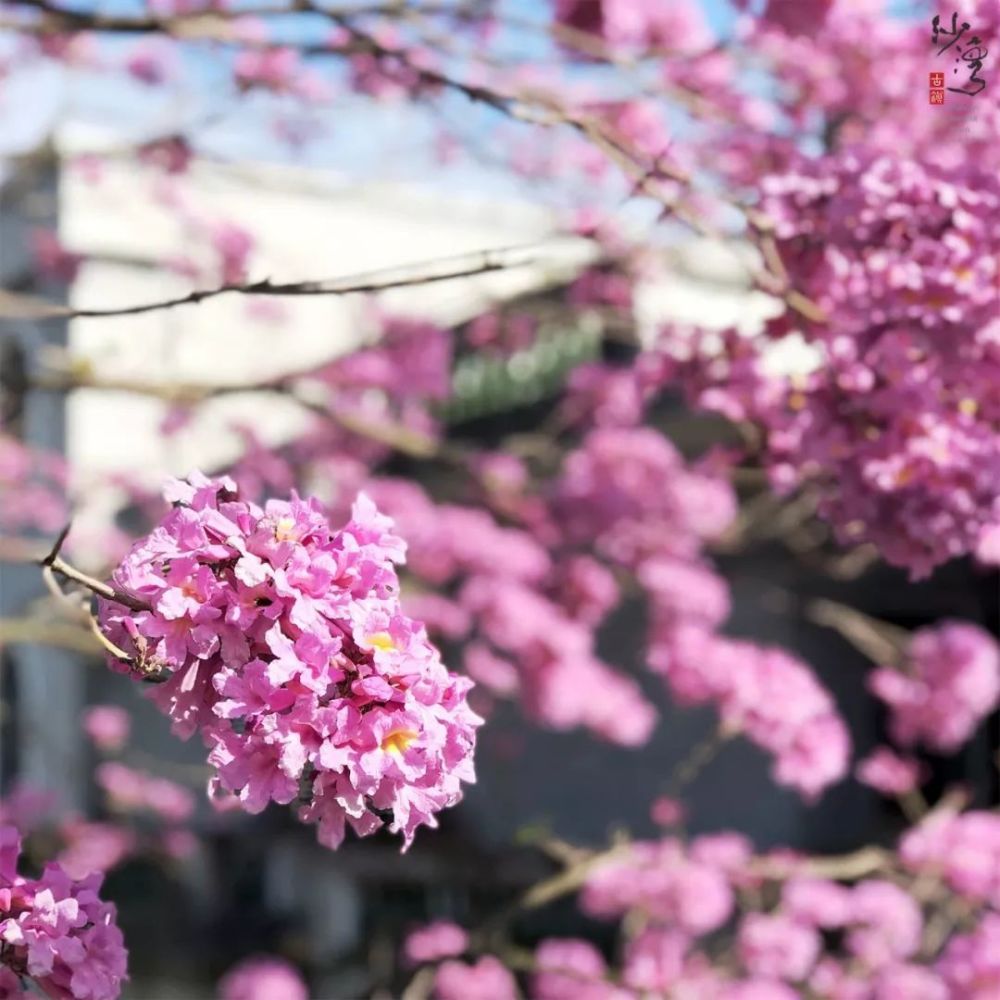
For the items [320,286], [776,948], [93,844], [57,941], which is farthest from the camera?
[93,844]

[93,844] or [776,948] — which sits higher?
[776,948]

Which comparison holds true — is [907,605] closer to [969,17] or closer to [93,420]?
[969,17]

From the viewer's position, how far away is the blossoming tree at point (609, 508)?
1.32 meters

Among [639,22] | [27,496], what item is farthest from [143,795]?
[639,22]

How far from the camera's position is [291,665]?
1259mm

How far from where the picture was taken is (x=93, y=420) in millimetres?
12891

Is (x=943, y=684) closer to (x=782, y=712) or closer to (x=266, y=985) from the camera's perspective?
(x=782, y=712)

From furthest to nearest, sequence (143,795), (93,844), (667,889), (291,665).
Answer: (143,795), (93,844), (667,889), (291,665)

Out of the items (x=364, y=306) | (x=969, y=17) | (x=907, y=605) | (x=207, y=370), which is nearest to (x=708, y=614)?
(x=907, y=605)

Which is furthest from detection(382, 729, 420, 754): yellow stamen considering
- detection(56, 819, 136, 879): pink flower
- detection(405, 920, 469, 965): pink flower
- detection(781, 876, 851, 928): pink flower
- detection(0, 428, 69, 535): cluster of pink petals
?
detection(0, 428, 69, 535): cluster of pink petals

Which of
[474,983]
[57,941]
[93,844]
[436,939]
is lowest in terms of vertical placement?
[93,844]

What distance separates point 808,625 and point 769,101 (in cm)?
276

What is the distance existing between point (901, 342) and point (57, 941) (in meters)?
1.33

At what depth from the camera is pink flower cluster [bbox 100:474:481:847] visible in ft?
4.21
